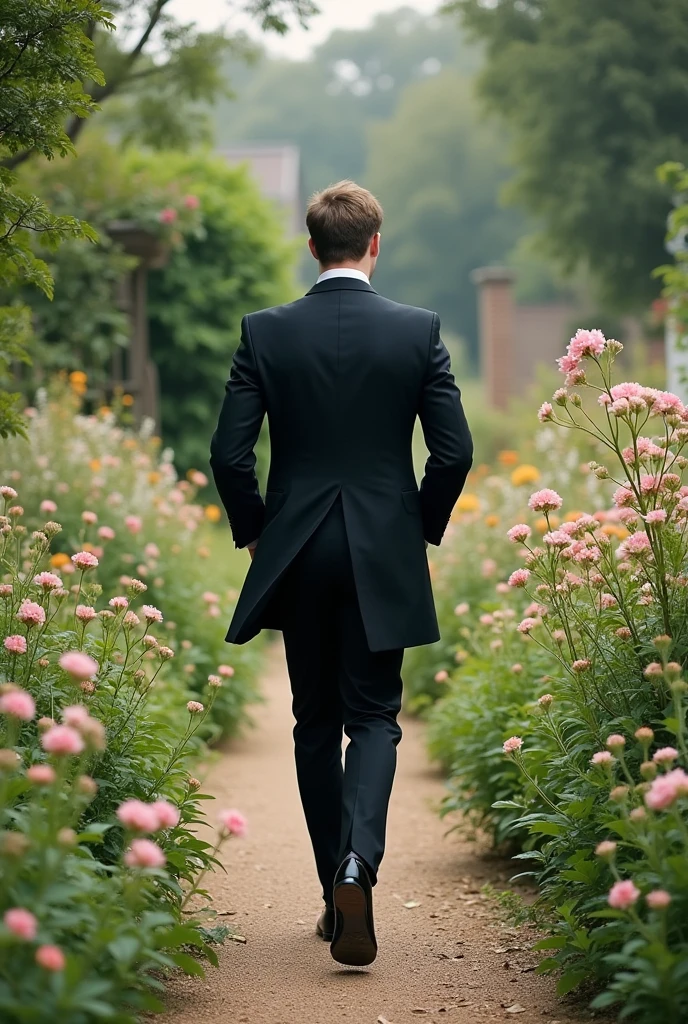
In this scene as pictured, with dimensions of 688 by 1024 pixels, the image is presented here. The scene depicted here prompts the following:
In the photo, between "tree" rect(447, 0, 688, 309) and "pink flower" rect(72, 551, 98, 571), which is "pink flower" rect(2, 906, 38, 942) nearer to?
"pink flower" rect(72, 551, 98, 571)

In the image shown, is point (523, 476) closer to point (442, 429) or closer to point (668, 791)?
point (442, 429)

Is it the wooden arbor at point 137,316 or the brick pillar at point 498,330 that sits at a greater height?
the brick pillar at point 498,330

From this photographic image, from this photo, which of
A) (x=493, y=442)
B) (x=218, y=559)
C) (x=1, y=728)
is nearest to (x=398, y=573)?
(x=1, y=728)

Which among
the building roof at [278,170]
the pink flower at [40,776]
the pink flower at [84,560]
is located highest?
the building roof at [278,170]

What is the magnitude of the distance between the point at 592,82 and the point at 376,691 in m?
10.3

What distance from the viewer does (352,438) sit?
10.3ft

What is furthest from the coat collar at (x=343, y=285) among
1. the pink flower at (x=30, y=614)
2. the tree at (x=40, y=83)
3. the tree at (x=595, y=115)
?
the tree at (x=595, y=115)

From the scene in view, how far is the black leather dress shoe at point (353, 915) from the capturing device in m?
2.90

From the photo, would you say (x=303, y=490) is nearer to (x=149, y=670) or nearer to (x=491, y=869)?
(x=491, y=869)

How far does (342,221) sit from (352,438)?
0.55m

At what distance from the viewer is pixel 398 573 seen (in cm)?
313

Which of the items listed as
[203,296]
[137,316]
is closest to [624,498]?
[137,316]

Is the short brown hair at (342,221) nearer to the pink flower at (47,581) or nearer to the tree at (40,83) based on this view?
the tree at (40,83)

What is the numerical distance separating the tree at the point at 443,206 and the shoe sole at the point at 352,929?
42.9 m
